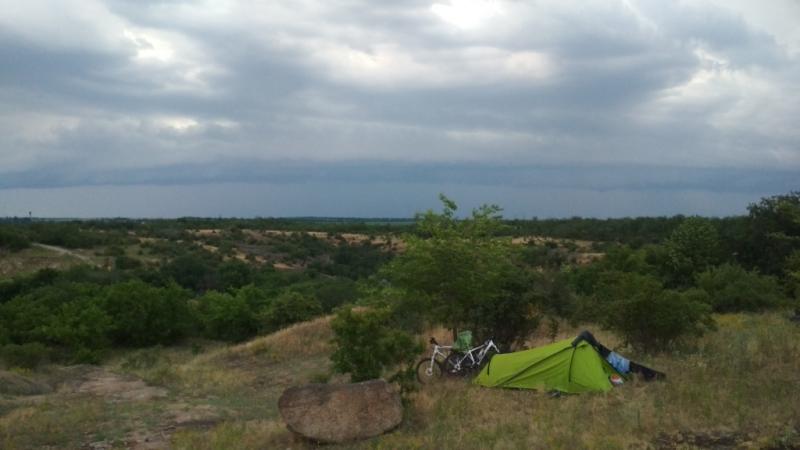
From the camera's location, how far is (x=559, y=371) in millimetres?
10766

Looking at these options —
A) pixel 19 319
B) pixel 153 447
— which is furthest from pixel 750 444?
pixel 19 319

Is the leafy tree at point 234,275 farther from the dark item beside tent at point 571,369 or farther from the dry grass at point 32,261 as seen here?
the dark item beside tent at point 571,369

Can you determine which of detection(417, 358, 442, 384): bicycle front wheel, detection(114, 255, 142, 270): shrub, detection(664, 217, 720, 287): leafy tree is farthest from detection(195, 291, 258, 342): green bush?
detection(114, 255, 142, 270): shrub

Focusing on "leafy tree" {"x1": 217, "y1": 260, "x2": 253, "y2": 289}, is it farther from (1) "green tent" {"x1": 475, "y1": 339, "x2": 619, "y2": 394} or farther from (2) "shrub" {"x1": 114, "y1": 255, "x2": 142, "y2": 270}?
(1) "green tent" {"x1": 475, "y1": 339, "x2": 619, "y2": 394}

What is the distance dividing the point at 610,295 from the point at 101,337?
729 inches

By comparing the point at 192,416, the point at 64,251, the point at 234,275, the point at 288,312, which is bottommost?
the point at 234,275

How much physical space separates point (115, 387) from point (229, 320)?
13.2 meters

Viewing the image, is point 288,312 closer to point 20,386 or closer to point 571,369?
point 20,386

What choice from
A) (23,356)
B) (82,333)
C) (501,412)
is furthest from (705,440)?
(82,333)

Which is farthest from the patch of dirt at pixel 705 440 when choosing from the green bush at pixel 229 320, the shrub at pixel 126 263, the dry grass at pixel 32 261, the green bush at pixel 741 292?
the shrub at pixel 126 263

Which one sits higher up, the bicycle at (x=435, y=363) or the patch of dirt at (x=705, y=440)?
the patch of dirt at (x=705, y=440)

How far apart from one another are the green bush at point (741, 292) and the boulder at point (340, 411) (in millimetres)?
19127

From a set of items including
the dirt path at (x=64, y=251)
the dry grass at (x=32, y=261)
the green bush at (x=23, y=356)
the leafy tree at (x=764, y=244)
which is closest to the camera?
the green bush at (x=23, y=356)

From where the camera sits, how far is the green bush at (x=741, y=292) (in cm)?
2488
